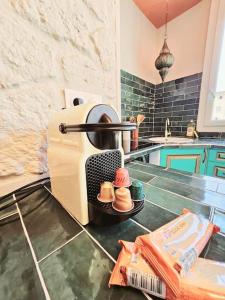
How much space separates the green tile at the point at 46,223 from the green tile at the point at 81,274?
0.09 feet

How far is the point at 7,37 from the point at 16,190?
1.71 feet

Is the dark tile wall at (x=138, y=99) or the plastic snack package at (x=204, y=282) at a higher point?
the dark tile wall at (x=138, y=99)

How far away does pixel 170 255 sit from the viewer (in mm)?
203

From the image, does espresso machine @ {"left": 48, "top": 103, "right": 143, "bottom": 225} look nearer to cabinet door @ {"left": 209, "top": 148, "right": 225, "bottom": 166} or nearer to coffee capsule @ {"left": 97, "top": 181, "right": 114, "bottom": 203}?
coffee capsule @ {"left": 97, "top": 181, "right": 114, "bottom": 203}

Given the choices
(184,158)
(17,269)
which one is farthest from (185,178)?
(184,158)

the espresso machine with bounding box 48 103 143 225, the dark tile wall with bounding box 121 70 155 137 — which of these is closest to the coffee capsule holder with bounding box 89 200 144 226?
the espresso machine with bounding box 48 103 143 225

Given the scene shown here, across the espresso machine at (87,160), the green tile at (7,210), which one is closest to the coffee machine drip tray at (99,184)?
the espresso machine at (87,160)

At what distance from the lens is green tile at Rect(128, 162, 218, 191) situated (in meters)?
0.49

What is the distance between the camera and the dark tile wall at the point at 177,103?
5.16 ft

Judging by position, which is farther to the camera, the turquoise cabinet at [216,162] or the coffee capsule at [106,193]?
the turquoise cabinet at [216,162]

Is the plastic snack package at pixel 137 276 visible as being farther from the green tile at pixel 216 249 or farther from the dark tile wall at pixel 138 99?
the dark tile wall at pixel 138 99

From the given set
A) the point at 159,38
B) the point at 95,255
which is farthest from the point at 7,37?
the point at 159,38

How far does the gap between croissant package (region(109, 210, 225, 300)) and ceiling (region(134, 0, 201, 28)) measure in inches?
78.7

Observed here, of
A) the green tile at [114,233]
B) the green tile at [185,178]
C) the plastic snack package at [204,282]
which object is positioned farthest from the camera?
the green tile at [185,178]
